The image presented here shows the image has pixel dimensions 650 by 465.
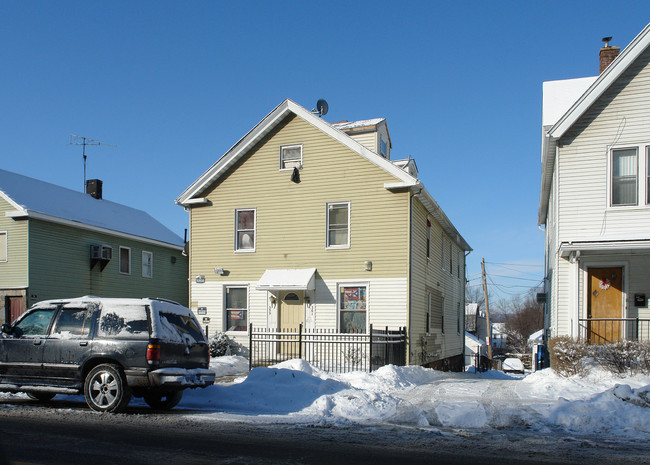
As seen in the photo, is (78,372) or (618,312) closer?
(78,372)

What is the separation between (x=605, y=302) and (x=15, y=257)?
2026 centimetres

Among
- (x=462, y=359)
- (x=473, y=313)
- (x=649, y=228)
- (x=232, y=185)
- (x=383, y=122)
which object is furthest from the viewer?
(x=473, y=313)

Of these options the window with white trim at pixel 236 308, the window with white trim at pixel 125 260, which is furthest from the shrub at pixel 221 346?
the window with white trim at pixel 125 260

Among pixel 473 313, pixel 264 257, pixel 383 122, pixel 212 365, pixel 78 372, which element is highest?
pixel 383 122

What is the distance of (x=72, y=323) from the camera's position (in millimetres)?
10211

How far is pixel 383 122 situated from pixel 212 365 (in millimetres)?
10954

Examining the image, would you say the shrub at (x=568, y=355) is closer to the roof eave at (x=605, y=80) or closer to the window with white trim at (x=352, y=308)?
the roof eave at (x=605, y=80)

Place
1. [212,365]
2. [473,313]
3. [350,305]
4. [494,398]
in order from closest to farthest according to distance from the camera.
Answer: [494,398]
[212,365]
[350,305]
[473,313]

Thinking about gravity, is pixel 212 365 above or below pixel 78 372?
below

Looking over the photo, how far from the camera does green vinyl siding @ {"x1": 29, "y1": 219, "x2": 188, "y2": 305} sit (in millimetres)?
23328

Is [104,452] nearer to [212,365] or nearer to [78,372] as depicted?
[78,372]

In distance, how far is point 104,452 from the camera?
6.94m

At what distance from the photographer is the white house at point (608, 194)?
14609 mm

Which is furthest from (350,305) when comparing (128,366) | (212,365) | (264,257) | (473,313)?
(473,313)
